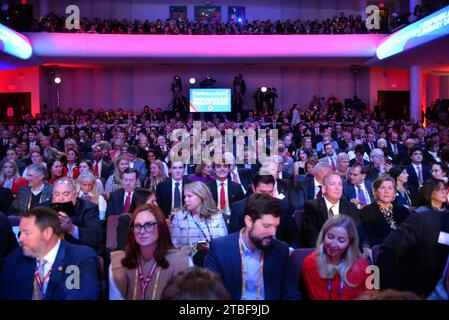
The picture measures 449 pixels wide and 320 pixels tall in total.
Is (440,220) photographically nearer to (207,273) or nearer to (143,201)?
(207,273)

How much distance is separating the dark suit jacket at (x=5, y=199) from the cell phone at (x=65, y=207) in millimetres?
1985

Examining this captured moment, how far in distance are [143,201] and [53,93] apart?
65.2ft

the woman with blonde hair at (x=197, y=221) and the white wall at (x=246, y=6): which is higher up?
the white wall at (x=246, y=6)

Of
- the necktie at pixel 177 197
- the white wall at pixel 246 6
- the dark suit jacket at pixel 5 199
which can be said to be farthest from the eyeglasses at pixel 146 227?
the white wall at pixel 246 6

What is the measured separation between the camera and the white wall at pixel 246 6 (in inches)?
907

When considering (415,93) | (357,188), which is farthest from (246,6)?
(357,188)

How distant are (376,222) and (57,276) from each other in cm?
264

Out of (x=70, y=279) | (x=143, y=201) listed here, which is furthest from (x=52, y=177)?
(x=70, y=279)

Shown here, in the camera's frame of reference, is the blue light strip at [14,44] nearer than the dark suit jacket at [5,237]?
No

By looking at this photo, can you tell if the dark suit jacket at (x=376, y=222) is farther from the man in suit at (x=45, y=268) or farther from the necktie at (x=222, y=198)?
the man in suit at (x=45, y=268)

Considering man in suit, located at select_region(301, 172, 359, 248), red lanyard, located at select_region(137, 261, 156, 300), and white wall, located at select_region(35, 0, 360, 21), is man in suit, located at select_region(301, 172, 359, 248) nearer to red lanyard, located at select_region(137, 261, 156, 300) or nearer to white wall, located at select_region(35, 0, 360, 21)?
red lanyard, located at select_region(137, 261, 156, 300)

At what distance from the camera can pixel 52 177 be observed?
23.6ft

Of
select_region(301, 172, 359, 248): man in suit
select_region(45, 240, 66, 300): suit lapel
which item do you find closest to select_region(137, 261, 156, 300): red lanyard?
select_region(45, 240, 66, 300): suit lapel
